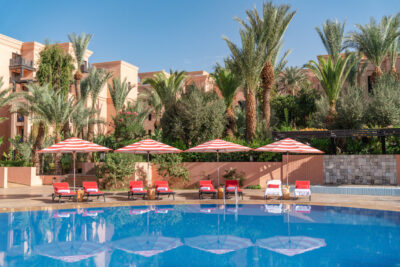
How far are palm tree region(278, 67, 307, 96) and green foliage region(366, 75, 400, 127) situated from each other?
70.2 feet

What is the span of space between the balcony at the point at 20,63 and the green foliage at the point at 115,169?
68.0 feet

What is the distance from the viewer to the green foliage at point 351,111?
78.3ft

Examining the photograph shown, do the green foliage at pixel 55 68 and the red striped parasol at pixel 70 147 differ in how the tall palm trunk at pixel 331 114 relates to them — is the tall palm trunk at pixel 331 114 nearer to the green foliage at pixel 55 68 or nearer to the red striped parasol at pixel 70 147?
the red striped parasol at pixel 70 147

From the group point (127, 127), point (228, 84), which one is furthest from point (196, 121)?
point (127, 127)

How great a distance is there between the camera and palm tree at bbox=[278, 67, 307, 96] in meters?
46.1

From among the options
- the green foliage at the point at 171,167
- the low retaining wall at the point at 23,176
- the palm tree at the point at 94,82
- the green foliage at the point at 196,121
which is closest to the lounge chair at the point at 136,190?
the green foliage at the point at 171,167

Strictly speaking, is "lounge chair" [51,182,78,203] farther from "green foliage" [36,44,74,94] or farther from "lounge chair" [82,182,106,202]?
"green foliage" [36,44,74,94]

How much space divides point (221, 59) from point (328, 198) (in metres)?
15.8

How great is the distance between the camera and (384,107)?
23359 millimetres

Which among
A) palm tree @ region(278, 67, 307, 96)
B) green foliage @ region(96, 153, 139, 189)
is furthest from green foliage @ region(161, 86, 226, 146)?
palm tree @ region(278, 67, 307, 96)

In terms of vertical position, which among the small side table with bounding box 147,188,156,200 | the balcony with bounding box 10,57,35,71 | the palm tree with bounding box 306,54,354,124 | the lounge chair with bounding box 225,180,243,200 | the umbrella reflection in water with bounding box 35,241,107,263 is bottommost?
the umbrella reflection in water with bounding box 35,241,107,263

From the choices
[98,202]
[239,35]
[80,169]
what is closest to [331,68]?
[239,35]

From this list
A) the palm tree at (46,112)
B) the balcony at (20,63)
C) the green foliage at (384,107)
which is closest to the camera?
the green foliage at (384,107)

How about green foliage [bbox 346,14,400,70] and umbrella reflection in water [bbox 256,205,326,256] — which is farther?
green foliage [bbox 346,14,400,70]
